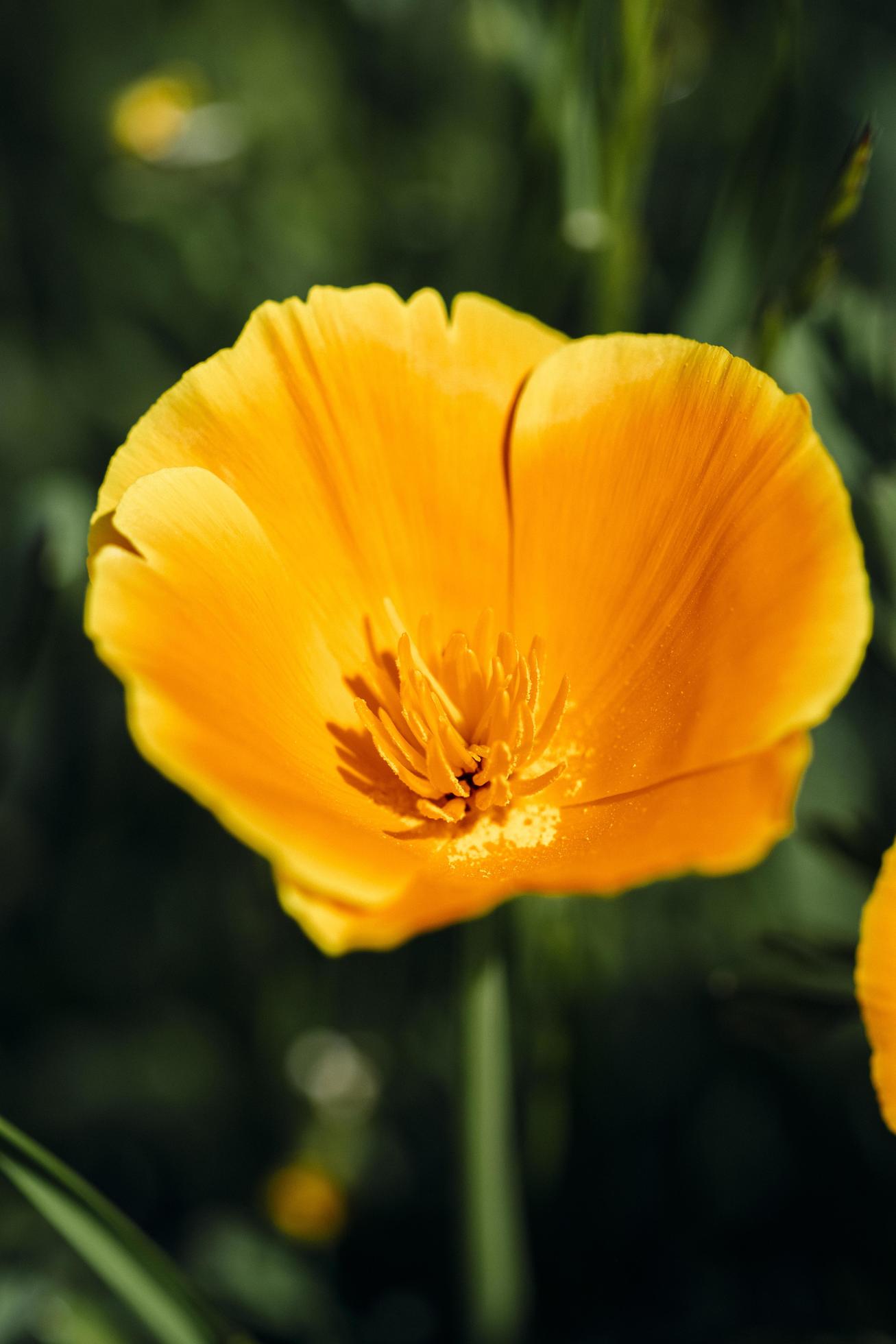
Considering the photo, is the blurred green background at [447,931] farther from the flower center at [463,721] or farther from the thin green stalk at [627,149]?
the flower center at [463,721]

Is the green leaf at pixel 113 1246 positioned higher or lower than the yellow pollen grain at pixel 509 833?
lower

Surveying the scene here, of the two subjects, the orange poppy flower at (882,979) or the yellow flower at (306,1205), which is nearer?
the orange poppy flower at (882,979)

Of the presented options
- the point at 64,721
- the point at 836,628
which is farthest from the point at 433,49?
the point at 836,628

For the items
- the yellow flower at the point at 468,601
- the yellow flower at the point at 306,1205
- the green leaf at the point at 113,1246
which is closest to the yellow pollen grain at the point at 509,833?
the yellow flower at the point at 468,601

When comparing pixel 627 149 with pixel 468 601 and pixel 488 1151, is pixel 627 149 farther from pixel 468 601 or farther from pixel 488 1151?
pixel 488 1151

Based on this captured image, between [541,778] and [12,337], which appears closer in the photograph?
[541,778]

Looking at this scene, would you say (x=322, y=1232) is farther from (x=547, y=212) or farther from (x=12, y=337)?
(x=12, y=337)
